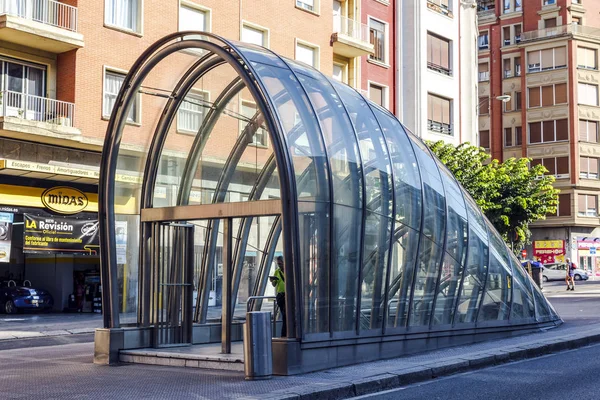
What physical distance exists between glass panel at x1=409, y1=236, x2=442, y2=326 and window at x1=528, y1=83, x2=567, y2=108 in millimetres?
54246

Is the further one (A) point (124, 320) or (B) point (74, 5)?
(B) point (74, 5)

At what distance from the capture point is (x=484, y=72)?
7000 cm

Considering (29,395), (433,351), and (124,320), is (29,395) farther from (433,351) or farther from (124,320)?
(433,351)

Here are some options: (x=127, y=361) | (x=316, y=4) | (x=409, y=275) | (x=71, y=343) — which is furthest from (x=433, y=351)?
(x=316, y=4)

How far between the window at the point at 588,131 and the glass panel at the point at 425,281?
176 feet

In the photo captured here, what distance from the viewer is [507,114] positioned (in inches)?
2667

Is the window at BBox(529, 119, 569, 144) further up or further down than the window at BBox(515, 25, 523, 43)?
further down

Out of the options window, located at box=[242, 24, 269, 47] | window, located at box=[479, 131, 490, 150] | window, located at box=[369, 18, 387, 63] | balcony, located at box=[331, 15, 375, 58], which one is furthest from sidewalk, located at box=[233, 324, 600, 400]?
window, located at box=[479, 131, 490, 150]

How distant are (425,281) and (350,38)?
22839 mm

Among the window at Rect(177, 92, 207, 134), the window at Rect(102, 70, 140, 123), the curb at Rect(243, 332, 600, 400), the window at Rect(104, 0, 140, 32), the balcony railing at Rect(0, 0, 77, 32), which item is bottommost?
the curb at Rect(243, 332, 600, 400)

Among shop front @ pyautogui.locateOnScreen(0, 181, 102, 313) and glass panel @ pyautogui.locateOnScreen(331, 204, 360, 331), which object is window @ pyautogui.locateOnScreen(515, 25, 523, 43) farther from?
glass panel @ pyautogui.locateOnScreen(331, 204, 360, 331)

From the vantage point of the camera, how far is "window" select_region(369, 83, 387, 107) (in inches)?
1507

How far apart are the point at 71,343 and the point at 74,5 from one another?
11.9 meters

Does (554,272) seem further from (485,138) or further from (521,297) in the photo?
(521,297)
